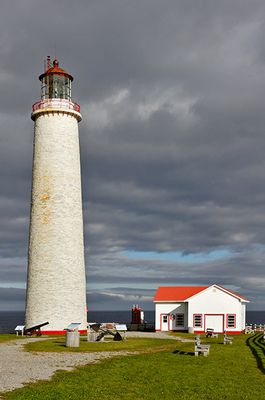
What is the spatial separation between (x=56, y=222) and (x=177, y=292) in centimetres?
1623

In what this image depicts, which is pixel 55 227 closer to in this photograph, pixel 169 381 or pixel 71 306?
pixel 71 306

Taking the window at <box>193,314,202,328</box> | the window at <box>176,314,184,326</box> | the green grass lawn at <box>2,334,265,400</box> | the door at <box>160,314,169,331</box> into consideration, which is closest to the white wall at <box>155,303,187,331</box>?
the door at <box>160,314,169,331</box>

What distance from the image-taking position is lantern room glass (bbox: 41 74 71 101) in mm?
39406

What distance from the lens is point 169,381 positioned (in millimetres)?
16062

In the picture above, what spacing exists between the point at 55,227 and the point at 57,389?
2317 centimetres

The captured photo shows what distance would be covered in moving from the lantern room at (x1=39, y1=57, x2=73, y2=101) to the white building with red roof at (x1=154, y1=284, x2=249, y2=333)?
19.8 metres

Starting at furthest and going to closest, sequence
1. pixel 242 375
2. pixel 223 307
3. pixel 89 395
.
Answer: pixel 223 307, pixel 242 375, pixel 89 395

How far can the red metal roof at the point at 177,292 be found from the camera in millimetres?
45531

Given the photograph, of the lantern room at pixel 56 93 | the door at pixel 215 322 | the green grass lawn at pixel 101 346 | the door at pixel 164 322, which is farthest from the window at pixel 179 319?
the lantern room at pixel 56 93

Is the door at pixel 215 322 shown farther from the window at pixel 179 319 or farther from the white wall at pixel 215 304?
the window at pixel 179 319

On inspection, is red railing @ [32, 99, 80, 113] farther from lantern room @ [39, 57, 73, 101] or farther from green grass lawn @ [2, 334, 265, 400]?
green grass lawn @ [2, 334, 265, 400]

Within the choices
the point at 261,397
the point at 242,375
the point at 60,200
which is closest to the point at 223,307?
the point at 60,200

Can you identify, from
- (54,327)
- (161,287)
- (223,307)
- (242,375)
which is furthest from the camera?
(161,287)

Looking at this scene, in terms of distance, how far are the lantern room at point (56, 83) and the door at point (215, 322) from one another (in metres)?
22.2
